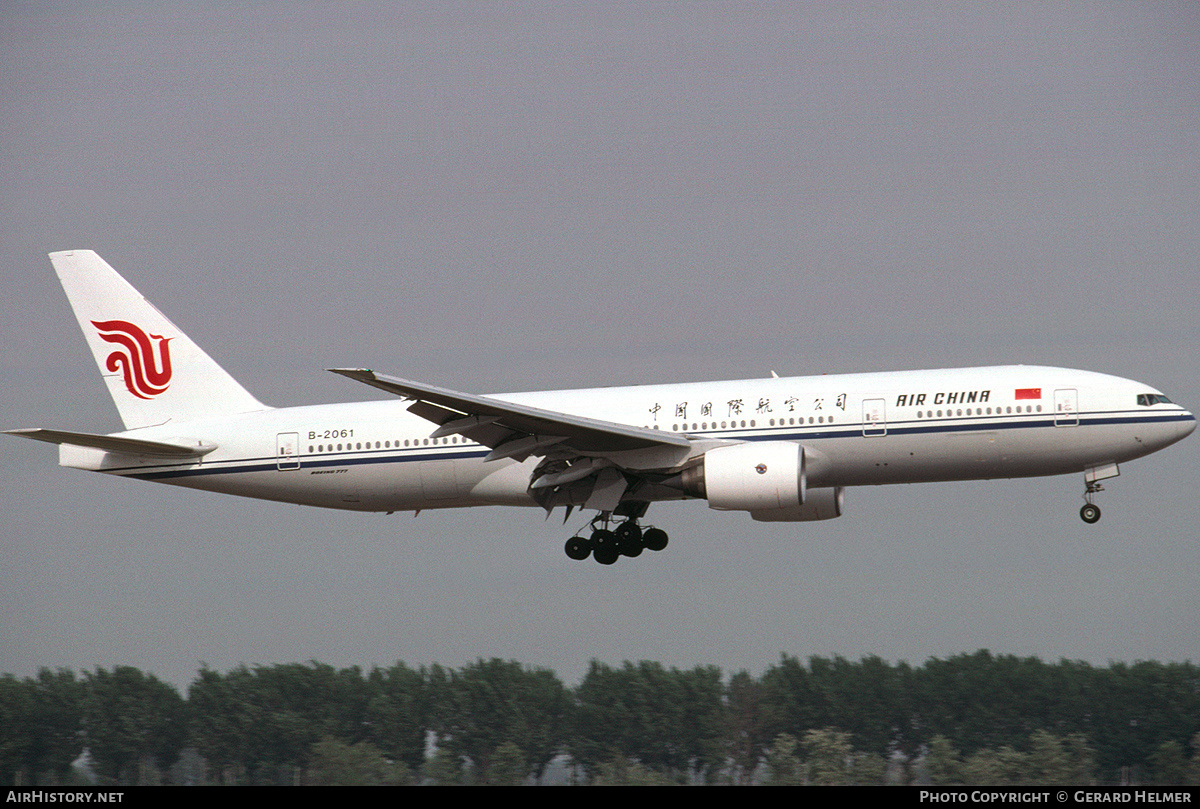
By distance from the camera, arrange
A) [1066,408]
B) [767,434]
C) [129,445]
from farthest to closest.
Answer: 1. [129,445]
2. [767,434]
3. [1066,408]

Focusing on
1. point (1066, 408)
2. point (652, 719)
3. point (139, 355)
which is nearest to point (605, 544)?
point (1066, 408)

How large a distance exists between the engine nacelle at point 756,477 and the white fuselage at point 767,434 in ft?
2.84

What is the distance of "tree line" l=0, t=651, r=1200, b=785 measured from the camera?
76.2 m

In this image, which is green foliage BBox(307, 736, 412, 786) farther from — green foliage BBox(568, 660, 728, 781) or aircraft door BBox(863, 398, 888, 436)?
aircraft door BBox(863, 398, 888, 436)

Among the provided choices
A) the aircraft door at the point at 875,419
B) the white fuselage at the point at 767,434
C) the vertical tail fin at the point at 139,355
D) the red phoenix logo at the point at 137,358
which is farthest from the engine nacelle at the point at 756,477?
the red phoenix logo at the point at 137,358

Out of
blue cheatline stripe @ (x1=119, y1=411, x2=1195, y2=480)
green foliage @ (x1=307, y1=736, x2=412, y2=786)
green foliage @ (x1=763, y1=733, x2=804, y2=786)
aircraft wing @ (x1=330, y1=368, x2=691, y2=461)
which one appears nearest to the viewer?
aircraft wing @ (x1=330, y1=368, x2=691, y2=461)

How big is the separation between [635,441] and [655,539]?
14.8 ft

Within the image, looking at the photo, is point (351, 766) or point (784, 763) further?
Result: point (784, 763)

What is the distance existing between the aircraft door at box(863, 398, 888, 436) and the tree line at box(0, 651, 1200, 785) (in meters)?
46.4

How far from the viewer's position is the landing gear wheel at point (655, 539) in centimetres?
3369

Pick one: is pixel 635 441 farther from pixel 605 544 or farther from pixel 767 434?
pixel 605 544

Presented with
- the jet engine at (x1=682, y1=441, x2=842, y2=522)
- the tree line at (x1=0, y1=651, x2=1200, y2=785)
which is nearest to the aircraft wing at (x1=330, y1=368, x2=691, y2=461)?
the jet engine at (x1=682, y1=441, x2=842, y2=522)

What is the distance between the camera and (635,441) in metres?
30.1

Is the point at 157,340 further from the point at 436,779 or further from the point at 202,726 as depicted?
the point at 202,726
